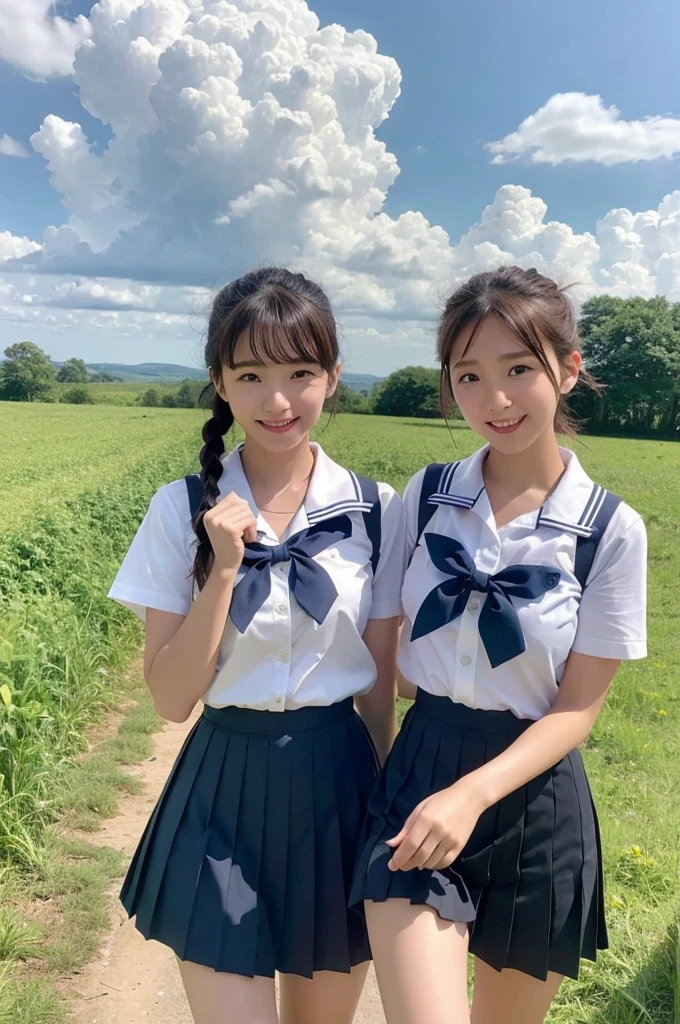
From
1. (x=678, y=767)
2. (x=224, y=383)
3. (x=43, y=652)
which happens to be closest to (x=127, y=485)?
(x=43, y=652)

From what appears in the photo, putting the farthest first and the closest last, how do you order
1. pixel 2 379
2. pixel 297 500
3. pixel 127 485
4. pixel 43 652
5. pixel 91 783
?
pixel 2 379 → pixel 127 485 → pixel 43 652 → pixel 91 783 → pixel 297 500

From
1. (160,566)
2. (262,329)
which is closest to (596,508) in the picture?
(262,329)

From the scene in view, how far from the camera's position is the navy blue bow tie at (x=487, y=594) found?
1443 mm

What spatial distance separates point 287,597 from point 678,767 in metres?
3.66

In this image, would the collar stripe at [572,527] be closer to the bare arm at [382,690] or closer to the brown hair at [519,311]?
the brown hair at [519,311]

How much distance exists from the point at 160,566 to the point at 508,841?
839 millimetres

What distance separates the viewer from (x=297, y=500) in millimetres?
1729

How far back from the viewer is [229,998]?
1.41 meters

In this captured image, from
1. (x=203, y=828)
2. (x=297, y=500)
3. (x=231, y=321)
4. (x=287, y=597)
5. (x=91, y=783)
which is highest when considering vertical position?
(x=231, y=321)

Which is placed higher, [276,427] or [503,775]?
[276,427]

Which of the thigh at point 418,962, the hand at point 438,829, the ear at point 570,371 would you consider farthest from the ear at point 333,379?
the thigh at point 418,962

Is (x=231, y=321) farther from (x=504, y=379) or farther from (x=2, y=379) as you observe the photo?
(x=2, y=379)

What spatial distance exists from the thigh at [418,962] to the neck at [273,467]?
850 millimetres

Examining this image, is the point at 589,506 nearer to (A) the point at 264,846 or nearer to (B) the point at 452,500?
(B) the point at 452,500
